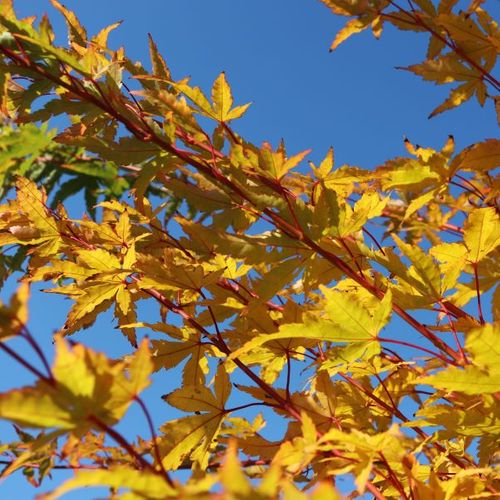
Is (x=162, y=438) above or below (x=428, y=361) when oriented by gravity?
below

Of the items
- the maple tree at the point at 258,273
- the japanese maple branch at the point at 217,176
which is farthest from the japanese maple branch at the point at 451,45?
the japanese maple branch at the point at 217,176

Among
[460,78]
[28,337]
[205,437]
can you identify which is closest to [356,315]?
[205,437]

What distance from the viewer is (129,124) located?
95 centimetres

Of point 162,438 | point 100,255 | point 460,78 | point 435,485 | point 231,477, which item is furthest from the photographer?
point 460,78

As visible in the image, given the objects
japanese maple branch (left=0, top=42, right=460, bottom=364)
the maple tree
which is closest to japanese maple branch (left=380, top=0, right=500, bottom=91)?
the maple tree

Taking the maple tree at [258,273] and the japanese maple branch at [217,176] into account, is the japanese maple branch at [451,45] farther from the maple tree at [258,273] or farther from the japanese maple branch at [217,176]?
the japanese maple branch at [217,176]

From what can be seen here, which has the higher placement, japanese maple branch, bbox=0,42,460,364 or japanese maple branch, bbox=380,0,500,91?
japanese maple branch, bbox=380,0,500,91

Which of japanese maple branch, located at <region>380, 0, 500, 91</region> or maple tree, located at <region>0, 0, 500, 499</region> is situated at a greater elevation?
japanese maple branch, located at <region>380, 0, 500, 91</region>

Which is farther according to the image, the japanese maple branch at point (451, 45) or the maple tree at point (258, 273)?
the japanese maple branch at point (451, 45)

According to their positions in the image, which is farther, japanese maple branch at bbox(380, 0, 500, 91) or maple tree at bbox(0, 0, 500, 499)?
japanese maple branch at bbox(380, 0, 500, 91)

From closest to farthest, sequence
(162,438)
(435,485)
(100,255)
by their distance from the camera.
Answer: (435,485) < (162,438) < (100,255)

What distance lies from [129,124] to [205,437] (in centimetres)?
57

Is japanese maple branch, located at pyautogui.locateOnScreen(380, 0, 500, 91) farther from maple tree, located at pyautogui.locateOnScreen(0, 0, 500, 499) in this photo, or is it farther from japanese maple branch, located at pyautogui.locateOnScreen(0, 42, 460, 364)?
japanese maple branch, located at pyautogui.locateOnScreen(0, 42, 460, 364)

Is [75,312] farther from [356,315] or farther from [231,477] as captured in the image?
[231,477]
